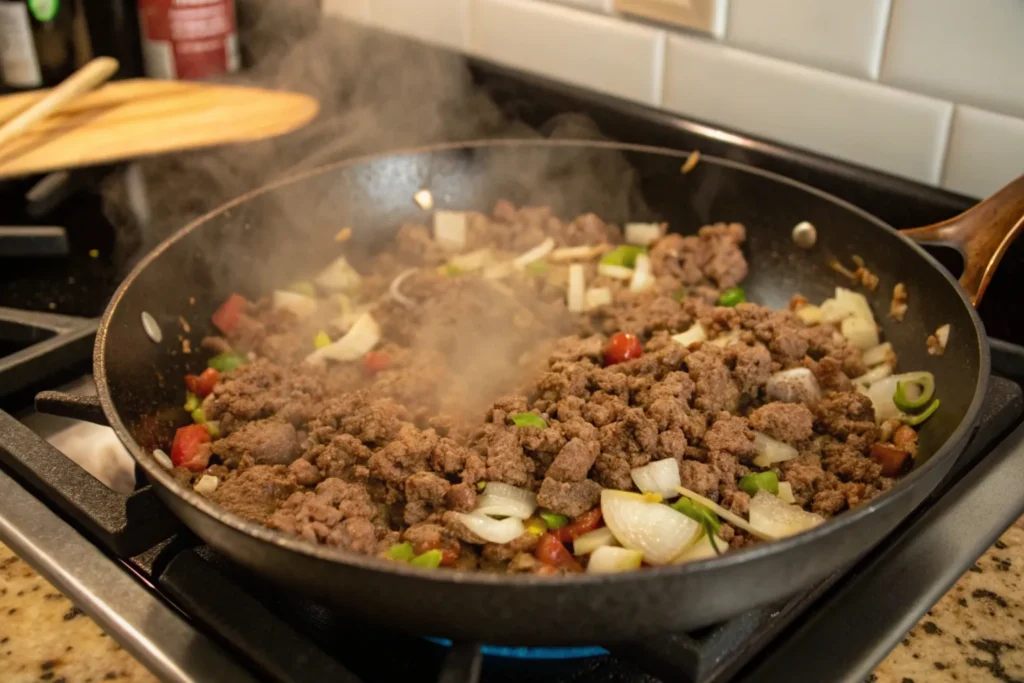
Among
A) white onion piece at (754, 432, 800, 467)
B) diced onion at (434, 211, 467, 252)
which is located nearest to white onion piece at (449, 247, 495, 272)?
diced onion at (434, 211, 467, 252)

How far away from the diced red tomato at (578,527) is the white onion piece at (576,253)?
0.59 meters

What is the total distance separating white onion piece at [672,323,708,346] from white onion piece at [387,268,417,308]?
1.23ft

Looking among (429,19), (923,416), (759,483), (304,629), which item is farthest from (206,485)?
(429,19)

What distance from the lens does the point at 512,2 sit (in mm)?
1681

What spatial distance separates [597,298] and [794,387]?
340 millimetres

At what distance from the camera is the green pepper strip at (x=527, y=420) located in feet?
3.16

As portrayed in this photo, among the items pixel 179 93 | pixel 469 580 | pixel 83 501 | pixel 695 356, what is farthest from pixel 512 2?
pixel 469 580

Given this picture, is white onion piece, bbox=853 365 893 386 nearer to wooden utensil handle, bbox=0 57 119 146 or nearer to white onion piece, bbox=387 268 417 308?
white onion piece, bbox=387 268 417 308

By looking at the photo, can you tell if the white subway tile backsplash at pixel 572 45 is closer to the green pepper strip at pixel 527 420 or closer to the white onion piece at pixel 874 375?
the white onion piece at pixel 874 375

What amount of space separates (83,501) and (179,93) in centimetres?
118

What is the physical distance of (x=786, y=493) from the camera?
37.0 inches

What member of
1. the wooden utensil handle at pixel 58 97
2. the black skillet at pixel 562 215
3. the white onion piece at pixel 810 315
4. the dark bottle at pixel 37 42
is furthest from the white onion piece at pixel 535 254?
the dark bottle at pixel 37 42

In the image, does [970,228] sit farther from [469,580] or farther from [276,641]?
[276,641]

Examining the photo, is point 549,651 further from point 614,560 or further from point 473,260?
point 473,260
